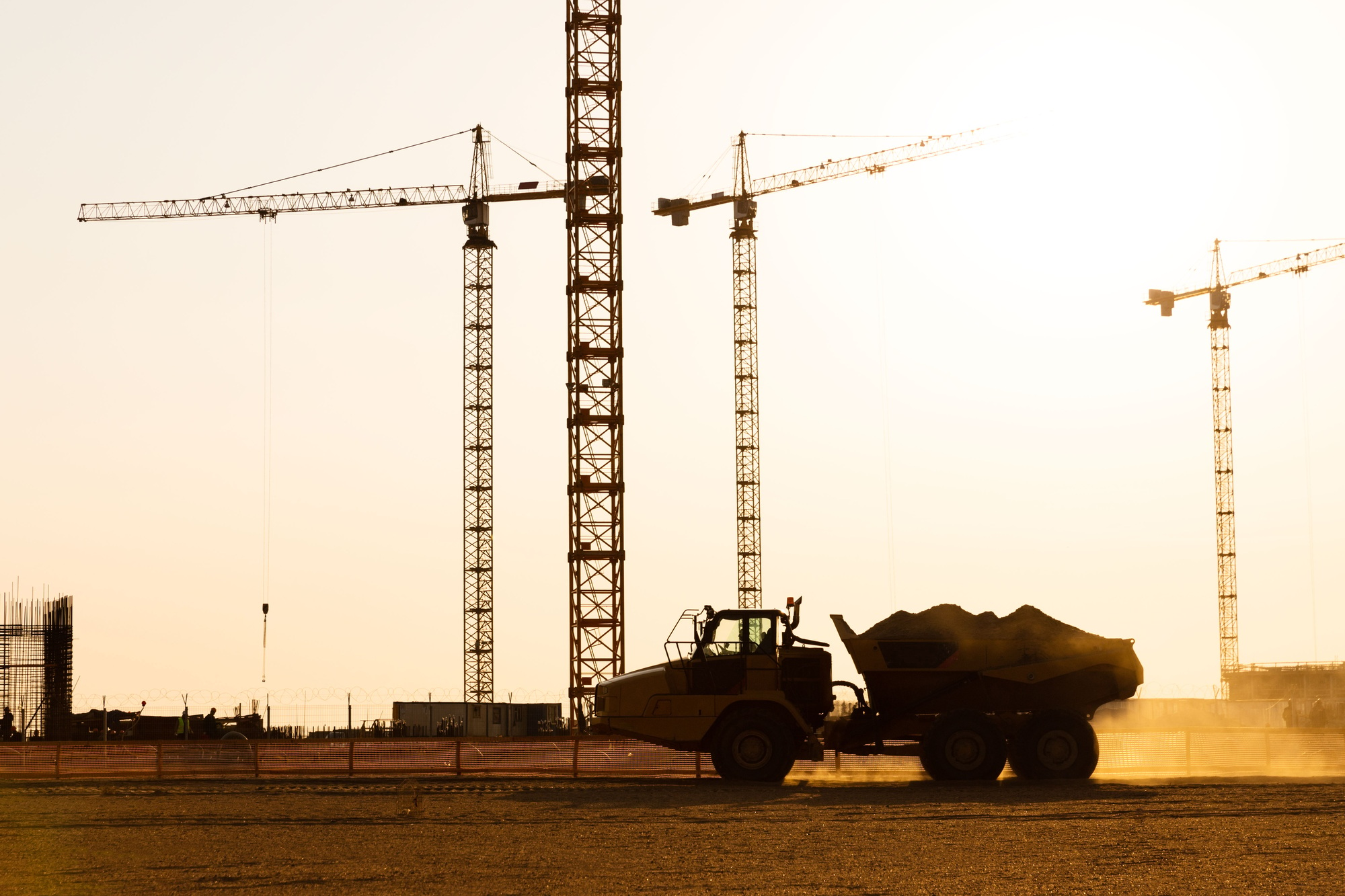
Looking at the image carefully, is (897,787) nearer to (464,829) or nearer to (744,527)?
(464,829)

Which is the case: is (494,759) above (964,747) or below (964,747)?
below

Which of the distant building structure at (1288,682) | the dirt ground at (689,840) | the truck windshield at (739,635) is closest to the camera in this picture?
the dirt ground at (689,840)

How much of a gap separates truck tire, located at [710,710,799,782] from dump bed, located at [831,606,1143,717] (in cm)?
183

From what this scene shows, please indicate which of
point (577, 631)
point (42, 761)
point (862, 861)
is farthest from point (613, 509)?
point (862, 861)

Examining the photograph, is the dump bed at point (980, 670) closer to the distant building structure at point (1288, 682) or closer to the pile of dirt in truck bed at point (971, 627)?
the pile of dirt in truck bed at point (971, 627)

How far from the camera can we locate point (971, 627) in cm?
3011

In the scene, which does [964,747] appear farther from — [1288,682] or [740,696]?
[1288,682]

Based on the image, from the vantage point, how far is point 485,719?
234 feet

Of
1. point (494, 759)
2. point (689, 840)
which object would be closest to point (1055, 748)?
point (689, 840)

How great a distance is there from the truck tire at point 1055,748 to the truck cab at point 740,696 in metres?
3.39

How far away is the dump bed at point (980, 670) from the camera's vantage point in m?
29.5

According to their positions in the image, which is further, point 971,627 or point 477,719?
point 477,719

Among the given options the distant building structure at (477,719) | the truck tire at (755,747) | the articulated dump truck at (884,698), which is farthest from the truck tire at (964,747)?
the distant building structure at (477,719)

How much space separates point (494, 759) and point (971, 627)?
1106 centimetres
